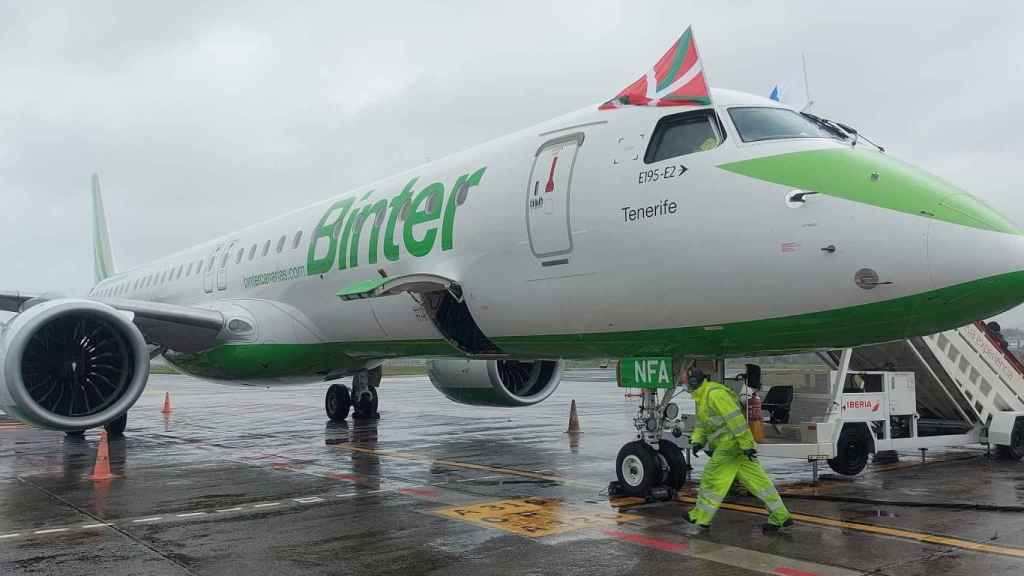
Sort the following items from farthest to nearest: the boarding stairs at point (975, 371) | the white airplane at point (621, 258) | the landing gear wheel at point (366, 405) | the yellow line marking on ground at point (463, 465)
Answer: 1. the landing gear wheel at point (366, 405)
2. the boarding stairs at point (975, 371)
3. the yellow line marking on ground at point (463, 465)
4. the white airplane at point (621, 258)

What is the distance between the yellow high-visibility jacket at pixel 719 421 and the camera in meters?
6.96

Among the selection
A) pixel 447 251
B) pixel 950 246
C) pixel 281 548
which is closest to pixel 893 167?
pixel 950 246

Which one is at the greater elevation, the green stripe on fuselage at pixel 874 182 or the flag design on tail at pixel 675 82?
the flag design on tail at pixel 675 82

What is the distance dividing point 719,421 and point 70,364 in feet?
30.3

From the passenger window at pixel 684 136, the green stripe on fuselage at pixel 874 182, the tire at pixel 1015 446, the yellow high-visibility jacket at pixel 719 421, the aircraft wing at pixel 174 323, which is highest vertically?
the passenger window at pixel 684 136

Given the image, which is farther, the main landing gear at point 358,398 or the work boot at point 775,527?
the main landing gear at point 358,398

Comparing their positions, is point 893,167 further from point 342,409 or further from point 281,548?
point 342,409

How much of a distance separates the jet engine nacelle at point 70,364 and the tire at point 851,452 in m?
8.80

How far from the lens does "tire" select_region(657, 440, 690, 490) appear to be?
8.13 meters

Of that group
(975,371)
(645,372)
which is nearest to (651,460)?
(645,372)

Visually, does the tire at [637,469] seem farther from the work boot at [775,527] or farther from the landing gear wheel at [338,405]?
the landing gear wheel at [338,405]

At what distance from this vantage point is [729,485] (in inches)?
270

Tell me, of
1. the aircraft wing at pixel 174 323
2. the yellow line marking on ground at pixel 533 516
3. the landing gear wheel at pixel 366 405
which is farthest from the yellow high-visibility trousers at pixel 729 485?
the landing gear wheel at pixel 366 405

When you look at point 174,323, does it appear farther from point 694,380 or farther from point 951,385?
point 951,385
